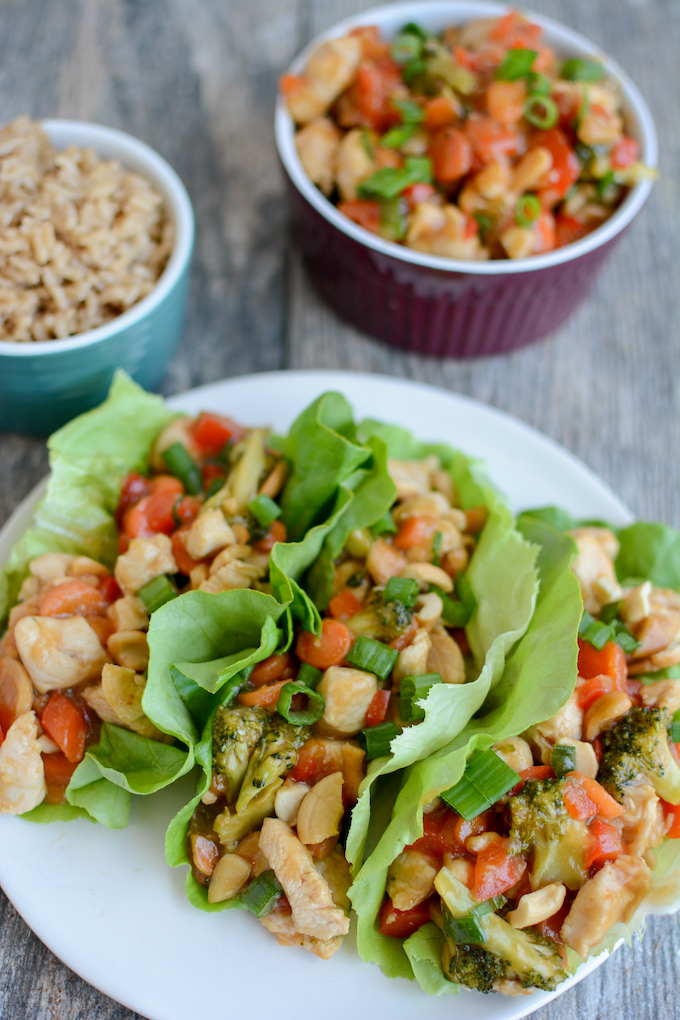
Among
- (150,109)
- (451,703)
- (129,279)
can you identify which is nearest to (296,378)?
(129,279)

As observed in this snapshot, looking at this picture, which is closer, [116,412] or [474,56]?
[116,412]

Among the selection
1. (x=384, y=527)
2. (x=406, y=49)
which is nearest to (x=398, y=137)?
(x=406, y=49)

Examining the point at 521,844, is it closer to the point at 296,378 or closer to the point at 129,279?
the point at 296,378

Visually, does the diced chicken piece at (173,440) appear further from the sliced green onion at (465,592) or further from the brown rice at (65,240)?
the sliced green onion at (465,592)

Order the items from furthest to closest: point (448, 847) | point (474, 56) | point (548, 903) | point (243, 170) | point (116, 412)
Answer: point (243, 170) < point (474, 56) < point (116, 412) < point (448, 847) < point (548, 903)

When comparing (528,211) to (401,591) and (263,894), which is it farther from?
(263,894)

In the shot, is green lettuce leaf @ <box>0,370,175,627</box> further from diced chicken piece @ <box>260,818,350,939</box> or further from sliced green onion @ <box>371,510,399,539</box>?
diced chicken piece @ <box>260,818,350,939</box>
